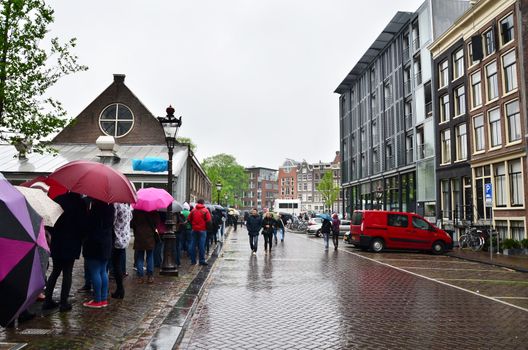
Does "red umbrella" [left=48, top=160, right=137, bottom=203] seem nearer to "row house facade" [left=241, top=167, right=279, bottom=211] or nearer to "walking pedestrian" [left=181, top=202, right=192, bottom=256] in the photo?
"walking pedestrian" [left=181, top=202, right=192, bottom=256]

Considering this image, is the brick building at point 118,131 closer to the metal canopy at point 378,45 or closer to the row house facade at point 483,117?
the row house facade at point 483,117

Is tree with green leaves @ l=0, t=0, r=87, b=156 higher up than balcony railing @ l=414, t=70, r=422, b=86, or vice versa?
balcony railing @ l=414, t=70, r=422, b=86

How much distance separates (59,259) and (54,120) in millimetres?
10543

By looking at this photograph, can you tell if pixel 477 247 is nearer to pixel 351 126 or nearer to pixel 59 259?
pixel 59 259

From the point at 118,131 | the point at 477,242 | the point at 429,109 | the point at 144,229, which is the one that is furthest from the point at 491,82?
the point at 118,131

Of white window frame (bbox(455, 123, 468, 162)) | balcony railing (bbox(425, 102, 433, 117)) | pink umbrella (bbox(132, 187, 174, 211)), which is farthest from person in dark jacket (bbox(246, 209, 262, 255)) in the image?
balcony railing (bbox(425, 102, 433, 117))

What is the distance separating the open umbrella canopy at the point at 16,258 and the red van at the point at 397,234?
57.2 ft

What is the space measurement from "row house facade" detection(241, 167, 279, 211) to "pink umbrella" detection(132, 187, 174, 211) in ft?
360

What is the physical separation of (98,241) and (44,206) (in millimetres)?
991

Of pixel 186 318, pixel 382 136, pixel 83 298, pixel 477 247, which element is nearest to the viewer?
pixel 186 318

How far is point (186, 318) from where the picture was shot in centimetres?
633

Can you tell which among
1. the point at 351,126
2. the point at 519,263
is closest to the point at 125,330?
the point at 519,263

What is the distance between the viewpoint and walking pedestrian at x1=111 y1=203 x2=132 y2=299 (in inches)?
296

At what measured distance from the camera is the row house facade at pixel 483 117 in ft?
71.6
